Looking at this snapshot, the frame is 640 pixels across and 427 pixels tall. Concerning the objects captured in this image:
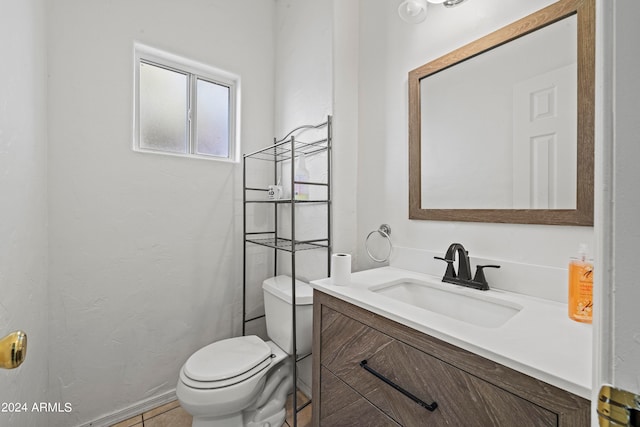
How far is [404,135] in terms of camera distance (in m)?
1.31

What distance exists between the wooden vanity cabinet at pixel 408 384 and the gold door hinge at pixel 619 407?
0.30 metres

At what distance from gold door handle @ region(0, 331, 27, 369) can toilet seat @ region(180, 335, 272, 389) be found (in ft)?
2.90

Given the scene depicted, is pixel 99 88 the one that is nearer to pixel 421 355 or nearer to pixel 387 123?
pixel 387 123

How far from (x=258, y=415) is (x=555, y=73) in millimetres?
1849

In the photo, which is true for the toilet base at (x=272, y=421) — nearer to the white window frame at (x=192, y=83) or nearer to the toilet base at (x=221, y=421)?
the toilet base at (x=221, y=421)

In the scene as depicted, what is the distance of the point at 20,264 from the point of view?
86 centimetres

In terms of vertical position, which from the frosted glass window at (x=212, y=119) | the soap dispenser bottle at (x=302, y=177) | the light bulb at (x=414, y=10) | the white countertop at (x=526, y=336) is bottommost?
the white countertop at (x=526, y=336)

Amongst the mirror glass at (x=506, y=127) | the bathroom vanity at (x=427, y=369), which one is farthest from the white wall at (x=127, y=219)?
the mirror glass at (x=506, y=127)

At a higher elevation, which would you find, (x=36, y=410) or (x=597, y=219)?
(x=597, y=219)

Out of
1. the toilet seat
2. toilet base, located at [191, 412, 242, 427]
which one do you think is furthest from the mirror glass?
toilet base, located at [191, 412, 242, 427]

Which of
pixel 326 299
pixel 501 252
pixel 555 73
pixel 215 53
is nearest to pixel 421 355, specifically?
pixel 326 299

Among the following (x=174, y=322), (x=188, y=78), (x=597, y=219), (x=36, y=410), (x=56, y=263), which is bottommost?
(x=36, y=410)

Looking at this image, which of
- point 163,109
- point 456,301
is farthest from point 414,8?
point 163,109

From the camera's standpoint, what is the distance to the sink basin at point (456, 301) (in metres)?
0.90
